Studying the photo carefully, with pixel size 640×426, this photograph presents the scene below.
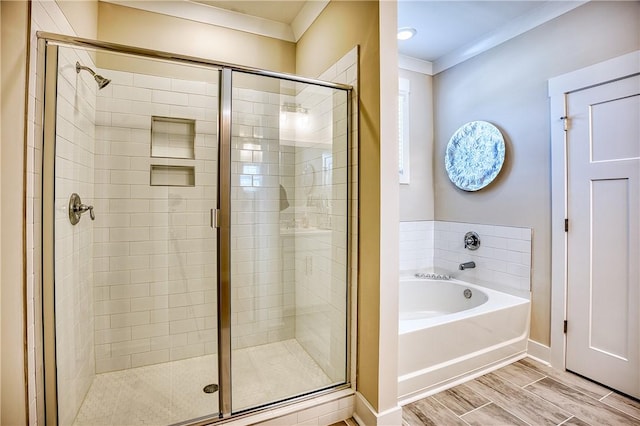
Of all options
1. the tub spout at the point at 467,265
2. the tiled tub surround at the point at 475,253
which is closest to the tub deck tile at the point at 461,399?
the tiled tub surround at the point at 475,253

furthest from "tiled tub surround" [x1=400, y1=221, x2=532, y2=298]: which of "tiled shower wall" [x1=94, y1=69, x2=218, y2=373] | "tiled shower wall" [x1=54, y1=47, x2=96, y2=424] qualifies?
"tiled shower wall" [x1=54, y1=47, x2=96, y2=424]

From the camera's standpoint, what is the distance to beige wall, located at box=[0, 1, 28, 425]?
3.53ft

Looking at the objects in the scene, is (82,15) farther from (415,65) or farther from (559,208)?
(559,208)

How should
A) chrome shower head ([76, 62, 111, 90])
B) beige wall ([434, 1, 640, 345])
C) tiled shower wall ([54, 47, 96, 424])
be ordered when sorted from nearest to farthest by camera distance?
tiled shower wall ([54, 47, 96, 424]) < chrome shower head ([76, 62, 111, 90]) < beige wall ([434, 1, 640, 345])

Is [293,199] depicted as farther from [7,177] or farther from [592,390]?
[592,390]

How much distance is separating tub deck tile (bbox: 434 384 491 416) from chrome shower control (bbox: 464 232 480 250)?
1.20 meters

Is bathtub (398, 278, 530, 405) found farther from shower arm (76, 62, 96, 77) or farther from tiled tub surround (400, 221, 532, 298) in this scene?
shower arm (76, 62, 96, 77)

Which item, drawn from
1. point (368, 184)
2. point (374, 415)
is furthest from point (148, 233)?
point (374, 415)

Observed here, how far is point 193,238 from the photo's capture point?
2066mm

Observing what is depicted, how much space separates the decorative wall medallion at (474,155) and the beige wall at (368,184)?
1506mm

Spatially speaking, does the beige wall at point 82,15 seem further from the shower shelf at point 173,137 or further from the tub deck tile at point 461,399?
the tub deck tile at point 461,399

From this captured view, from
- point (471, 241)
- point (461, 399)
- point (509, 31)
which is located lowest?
point (461, 399)

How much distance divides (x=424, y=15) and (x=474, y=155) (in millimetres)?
1219

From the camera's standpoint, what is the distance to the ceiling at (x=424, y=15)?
2.20 m
